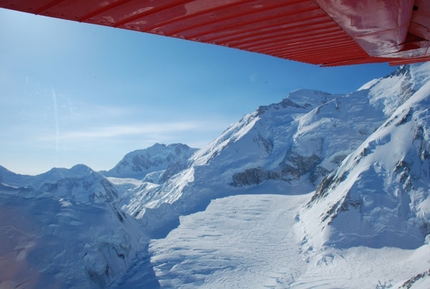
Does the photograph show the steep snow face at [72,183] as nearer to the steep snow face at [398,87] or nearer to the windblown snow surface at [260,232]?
the windblown snow surface at [260,232]

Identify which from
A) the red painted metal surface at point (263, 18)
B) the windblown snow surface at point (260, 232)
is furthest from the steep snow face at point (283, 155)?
the red painted metal surface at point (263, 18)

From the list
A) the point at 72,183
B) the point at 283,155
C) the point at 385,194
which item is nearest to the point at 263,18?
the point at 385,194

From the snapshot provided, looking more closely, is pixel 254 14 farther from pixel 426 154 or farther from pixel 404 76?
pixel 404 76

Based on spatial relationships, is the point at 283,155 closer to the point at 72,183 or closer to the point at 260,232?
the point at 260,232

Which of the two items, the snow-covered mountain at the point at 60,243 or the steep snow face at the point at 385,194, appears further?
the steep snow face at the point at 385,194

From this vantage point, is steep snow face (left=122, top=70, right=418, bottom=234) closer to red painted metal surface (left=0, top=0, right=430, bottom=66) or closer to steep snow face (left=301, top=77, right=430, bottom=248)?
steep snow face (left=301, top=77, right=430, bottom=248)

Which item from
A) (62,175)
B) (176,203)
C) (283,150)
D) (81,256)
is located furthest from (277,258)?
(62,175)
